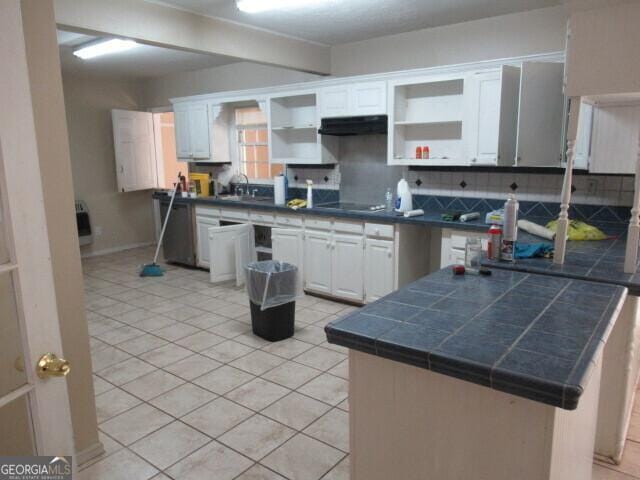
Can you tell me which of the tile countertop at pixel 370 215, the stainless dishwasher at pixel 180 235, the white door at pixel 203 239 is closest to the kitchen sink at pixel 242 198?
the tile countertop at pixel 370 215

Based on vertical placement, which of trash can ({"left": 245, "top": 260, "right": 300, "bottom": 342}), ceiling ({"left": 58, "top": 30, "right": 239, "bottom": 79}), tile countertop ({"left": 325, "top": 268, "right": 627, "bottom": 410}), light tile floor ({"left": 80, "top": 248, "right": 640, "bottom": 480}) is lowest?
light tile floor ({"left": 80, "top": 248, "right": 640, "bottom": 480})

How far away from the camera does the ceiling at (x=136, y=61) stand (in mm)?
4961

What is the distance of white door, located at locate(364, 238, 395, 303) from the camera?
419cm

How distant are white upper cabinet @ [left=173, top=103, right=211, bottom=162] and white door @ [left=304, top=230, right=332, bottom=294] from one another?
83.3 inches

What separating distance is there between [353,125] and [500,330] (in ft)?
10.5

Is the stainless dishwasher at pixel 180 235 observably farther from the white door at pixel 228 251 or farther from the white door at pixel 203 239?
the white door at pixel 228 251

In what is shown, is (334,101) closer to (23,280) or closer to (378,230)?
(378,230)

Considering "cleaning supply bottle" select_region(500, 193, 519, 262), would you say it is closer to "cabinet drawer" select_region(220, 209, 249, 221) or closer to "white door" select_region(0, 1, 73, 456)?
"white door" select_region(0, 1, 73, 456)

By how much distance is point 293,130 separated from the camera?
17.7ft

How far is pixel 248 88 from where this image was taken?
582 cm

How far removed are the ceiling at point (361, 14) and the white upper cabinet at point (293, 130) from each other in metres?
0.95

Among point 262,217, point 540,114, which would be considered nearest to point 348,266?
point 262,217

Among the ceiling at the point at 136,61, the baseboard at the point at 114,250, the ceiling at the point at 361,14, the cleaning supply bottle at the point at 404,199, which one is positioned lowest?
the baseboard at the point at 114,250

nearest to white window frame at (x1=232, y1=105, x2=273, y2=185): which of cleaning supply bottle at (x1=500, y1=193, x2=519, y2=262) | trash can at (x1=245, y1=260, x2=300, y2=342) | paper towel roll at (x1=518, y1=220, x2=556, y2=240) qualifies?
trash can at (x1=245, y1=260, x2=300, y2=342)
